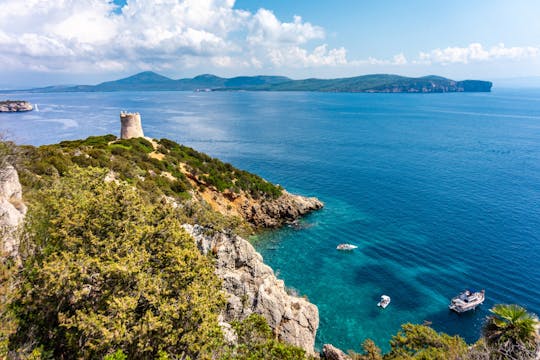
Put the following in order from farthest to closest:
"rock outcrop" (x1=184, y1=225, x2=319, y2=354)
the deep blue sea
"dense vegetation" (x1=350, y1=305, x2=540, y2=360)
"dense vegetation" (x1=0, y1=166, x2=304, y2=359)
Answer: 1. the deep blue sea
2. "rock outcrop" (x1=184, y1=225, x2=319, y2=354)
3. "dense vegetation" (x1=350, y1=305, x2=540, y2=360)
4. "dense vegetation" (x1=0, y1=166, x2=304, y2=359)

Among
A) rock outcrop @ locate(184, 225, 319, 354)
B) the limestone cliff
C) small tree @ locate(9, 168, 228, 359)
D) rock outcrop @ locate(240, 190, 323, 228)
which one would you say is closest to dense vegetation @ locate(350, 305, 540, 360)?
rock outcrop @ locate(184, 225, 319, 354)

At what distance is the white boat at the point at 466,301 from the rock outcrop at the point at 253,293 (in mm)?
15564

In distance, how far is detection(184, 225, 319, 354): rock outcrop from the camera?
23.6 metres

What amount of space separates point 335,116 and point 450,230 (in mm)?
127300

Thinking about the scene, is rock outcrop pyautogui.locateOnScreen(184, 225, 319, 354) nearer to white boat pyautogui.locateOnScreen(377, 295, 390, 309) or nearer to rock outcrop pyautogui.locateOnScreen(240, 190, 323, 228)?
white boat pyautogui.locateOnScreen(377, 295, 390, 309)

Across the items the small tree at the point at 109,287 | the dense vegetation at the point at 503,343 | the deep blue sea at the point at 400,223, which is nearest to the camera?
the small tree at the point at 109,287

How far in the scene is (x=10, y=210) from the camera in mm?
16875

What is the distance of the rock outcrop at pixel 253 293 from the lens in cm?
2358

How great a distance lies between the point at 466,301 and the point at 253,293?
73.7ft

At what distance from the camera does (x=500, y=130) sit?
117 metres

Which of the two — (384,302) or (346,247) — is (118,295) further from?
(346,247)

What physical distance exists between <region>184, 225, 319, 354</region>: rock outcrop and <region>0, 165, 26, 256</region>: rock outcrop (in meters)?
11.5

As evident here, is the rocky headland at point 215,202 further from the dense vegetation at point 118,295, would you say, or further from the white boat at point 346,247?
the white boat at point 346,247

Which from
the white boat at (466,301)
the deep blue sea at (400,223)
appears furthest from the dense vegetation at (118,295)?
the deep blue sea at (400,223)
